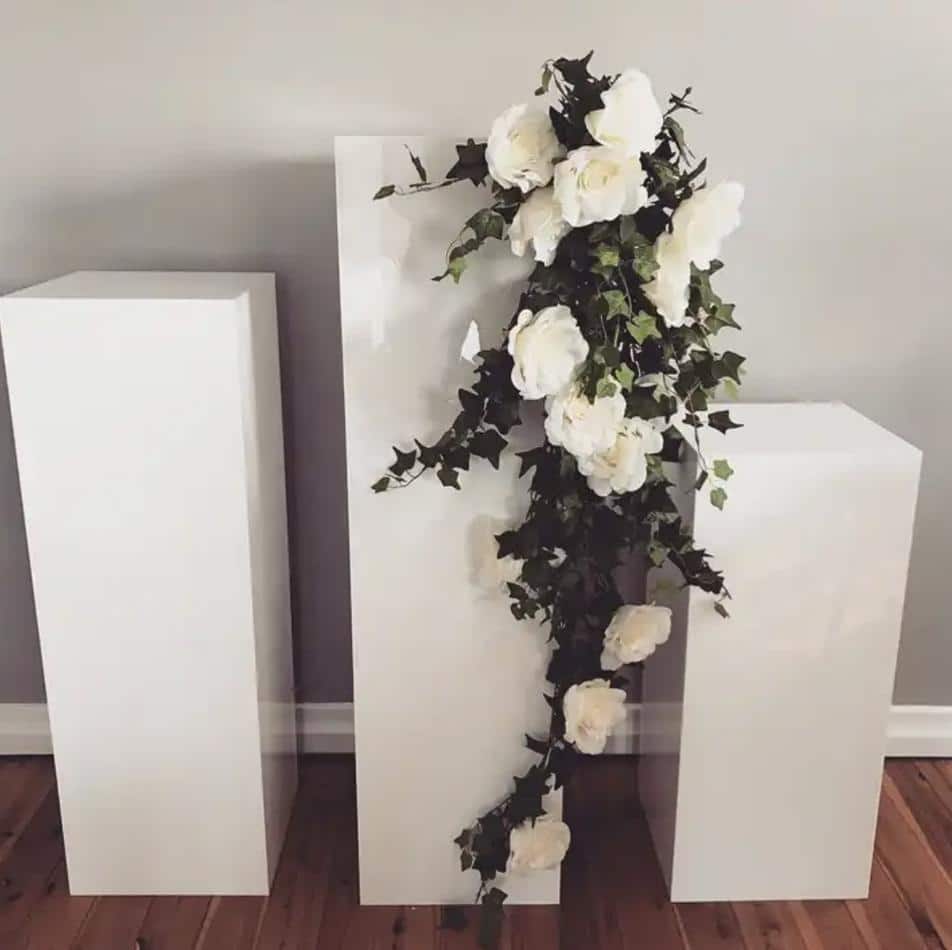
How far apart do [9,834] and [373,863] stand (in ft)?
2.29

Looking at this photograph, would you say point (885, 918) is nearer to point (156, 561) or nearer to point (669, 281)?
point (669, 281)

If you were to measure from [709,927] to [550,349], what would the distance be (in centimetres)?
101

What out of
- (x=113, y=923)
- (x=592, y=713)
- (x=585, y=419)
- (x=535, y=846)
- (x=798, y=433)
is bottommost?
(x=113, y=923)

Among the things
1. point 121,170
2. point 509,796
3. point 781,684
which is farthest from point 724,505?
point 121,170

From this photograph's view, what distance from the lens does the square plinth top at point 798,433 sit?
1.71 metres

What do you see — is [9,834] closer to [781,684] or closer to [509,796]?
[509,796]

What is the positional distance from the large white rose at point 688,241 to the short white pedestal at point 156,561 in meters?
0.62

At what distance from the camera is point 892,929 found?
1.82 meters

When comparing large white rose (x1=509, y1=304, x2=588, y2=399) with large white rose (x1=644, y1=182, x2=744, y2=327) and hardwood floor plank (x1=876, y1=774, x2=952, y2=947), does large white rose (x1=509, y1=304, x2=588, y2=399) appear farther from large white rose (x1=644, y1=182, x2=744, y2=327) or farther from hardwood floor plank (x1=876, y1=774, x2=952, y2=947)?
hardwood floor plank (x1=876, y1=774, x2=952, y2=947)

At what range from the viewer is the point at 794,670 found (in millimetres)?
1765

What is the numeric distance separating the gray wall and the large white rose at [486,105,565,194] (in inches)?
21.3

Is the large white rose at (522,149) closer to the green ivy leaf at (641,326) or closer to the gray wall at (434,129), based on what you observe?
the green ivy leaf at (641,326)

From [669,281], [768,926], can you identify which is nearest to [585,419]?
[669,281]

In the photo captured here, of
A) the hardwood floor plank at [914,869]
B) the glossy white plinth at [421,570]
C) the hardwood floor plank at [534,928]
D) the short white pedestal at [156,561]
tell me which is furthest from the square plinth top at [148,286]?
the hardwood floor plank at [914,869]
